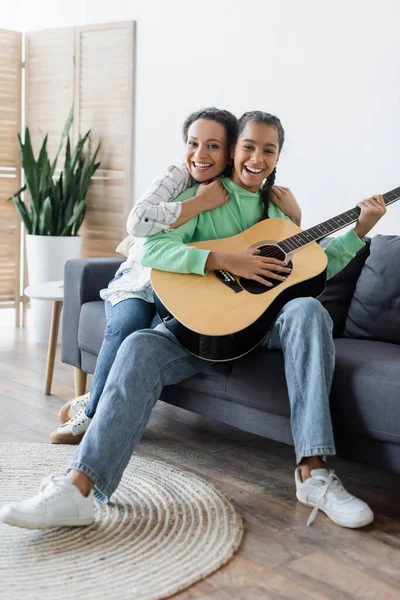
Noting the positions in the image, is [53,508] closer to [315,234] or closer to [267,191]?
[315,234]

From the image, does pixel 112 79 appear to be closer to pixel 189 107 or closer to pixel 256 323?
pixel 189 107

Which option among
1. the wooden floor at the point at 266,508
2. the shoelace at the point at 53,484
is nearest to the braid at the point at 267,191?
the wooden floor at the point at 266,508

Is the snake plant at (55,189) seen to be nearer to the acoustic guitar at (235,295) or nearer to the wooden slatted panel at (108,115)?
the wooden slatted panel at (108,115)

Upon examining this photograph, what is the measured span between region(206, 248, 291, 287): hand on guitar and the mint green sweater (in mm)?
121

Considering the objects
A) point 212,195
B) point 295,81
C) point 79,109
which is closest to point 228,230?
point 212,195

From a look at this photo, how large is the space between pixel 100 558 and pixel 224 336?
658mm

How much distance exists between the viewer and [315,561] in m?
1.80

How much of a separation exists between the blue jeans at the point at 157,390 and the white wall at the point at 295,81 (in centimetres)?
131

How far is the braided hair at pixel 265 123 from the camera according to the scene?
231 cm

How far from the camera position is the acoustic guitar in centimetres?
210

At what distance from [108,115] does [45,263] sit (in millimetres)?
921

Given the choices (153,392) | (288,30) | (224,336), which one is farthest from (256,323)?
(288,30)

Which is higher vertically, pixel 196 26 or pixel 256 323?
pixel 196 26

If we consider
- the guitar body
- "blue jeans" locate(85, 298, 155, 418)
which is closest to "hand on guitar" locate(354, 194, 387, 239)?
the guitar body
